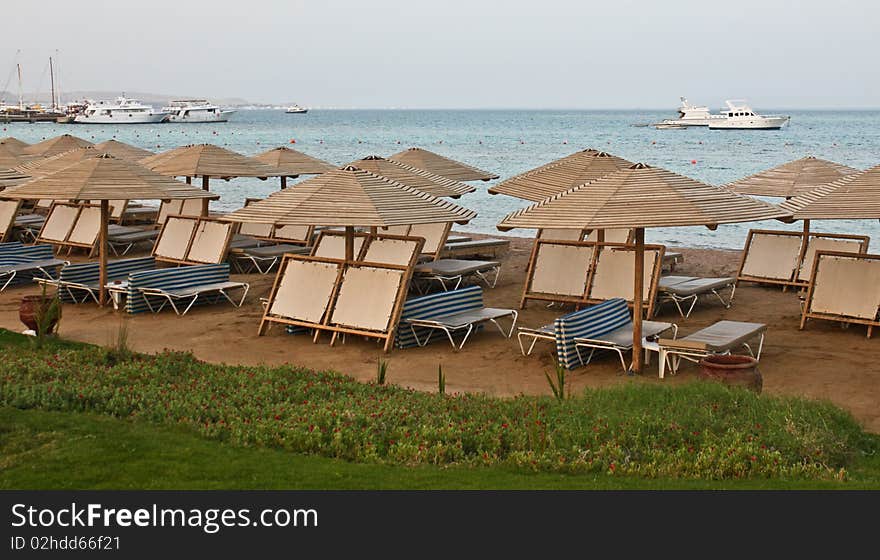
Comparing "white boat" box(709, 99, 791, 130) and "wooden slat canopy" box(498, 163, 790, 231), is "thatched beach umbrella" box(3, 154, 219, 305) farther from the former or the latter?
"white boat" box(709, 99, 791, 130)

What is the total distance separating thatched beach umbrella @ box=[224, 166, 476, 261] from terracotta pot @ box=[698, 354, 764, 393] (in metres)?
3.42

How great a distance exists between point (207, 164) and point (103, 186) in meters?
4.39

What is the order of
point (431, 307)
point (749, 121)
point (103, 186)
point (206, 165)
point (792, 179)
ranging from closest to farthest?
1. point (431, 307)
2. point (103, 186)
3. point (792, 179)
4. point (206, 165)
5. point (749, 121)

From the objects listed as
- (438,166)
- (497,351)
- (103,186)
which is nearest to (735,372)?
(497,351)

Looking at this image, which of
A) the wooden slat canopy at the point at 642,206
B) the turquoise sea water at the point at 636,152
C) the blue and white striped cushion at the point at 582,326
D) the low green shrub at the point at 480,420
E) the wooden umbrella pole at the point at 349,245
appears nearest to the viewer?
the low green shrub at the point at 480,420

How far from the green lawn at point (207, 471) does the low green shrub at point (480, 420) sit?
0.24 meters

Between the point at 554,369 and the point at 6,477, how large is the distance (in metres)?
5.54

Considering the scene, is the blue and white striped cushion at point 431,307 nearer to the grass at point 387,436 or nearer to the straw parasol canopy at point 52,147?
the grass at point 387,436

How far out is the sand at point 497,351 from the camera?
360 inches

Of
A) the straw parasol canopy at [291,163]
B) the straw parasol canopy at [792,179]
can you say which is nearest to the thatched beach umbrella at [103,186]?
the straw parasol canopy at [291,163]

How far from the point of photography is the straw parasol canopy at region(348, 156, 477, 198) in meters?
14.6

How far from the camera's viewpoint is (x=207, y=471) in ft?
18.3

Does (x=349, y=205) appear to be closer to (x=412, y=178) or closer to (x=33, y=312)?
(x=33, y=312)

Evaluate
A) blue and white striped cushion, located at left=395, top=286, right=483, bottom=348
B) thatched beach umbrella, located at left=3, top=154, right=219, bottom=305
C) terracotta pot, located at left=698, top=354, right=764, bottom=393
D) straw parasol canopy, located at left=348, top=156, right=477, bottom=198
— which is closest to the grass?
terracotta pot, located at left=698, top=354, right=764, bottom=393
